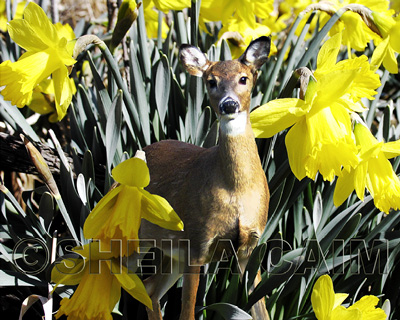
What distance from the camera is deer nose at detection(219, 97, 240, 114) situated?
101 centimetres

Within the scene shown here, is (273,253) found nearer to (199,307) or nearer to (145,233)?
(199,307)

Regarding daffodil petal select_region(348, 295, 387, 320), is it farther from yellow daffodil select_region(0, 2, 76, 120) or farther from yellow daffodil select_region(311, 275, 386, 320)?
yellow daffodil select_region(0, 2, 76, 120)

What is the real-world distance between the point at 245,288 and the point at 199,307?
0.15 metres

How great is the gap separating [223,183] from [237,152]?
0.25ft

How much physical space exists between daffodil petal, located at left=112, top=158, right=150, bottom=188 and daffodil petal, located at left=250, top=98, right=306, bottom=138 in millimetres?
292

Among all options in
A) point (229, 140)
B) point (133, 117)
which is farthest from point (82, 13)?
point (229, 140)

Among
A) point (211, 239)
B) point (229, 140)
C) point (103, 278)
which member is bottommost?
point (103, 278)

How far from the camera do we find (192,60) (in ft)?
3.74

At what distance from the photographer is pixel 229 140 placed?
1096mm

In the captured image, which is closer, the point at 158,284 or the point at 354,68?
the point at 354,68

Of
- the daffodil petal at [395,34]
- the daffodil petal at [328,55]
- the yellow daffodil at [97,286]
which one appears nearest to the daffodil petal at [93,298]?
the yellow daffodil at [97,286]

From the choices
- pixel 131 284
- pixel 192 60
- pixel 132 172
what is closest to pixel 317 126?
pixel 192 60

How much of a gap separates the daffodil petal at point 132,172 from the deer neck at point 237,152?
0.57ft

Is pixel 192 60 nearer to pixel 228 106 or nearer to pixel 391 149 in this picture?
pixel 228 106
